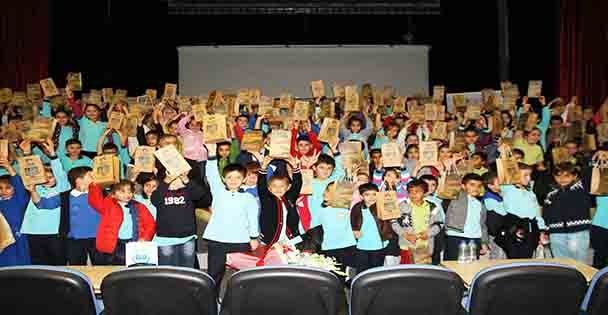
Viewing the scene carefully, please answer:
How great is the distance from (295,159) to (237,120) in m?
1.95

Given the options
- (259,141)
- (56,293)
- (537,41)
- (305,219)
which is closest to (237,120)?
(259,141)

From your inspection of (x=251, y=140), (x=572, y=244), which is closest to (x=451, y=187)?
(x=572, y=244)

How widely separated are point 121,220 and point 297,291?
2.64m

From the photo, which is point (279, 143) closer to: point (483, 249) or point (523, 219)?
point (483, 249)

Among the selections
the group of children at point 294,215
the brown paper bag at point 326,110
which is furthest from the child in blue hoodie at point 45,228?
the brown paper bag at point 326,110

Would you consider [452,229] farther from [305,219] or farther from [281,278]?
[281,278]

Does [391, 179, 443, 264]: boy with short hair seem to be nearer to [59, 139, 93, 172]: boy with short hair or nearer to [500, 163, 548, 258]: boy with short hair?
[500, 163, 548, 258]: boy with short hair

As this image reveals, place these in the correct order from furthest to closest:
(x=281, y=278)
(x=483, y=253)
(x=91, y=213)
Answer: (x=483, y=253), (x=91, y=213), (x=281, y=278)

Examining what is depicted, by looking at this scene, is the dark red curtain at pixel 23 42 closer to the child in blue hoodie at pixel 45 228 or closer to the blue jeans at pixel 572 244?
the child in blue hoodie at pixel 45 228

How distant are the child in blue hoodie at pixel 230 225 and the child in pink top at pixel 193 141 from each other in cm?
199

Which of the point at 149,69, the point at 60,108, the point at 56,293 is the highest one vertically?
the point at 149,69

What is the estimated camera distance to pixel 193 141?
6918 millimetres

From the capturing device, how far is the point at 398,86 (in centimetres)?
1184

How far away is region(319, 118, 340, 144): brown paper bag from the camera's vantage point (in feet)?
19.4
